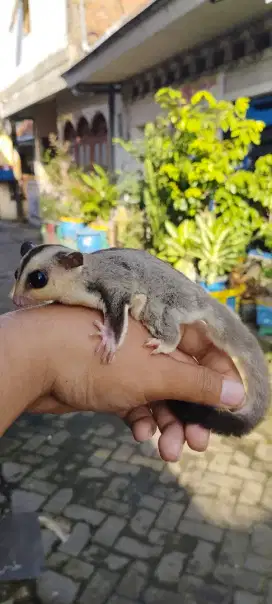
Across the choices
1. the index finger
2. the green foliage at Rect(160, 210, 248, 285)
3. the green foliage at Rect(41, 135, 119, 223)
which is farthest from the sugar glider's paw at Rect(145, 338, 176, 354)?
the green foliage at Rect(41, 135, 119, 223)

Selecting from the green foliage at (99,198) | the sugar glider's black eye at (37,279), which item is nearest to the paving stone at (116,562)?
the sugar glider's black eye at (37,279)

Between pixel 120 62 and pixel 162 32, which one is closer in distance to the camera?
pixel 162 32

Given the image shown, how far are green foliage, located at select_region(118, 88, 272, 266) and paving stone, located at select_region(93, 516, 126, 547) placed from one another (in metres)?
3.70

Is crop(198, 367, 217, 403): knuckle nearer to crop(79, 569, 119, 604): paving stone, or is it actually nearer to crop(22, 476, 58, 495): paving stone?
crop(79, 569, 119, 604): paving stone

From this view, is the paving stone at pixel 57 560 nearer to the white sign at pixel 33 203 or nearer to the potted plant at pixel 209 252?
the potted plant at pixel 209 252

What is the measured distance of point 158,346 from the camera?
7.15 feet

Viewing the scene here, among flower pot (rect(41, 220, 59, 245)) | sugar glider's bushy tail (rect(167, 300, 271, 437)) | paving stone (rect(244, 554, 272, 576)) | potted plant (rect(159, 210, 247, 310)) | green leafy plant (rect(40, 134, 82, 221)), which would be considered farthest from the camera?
flower pot (rect(41, 220, 59, 245))

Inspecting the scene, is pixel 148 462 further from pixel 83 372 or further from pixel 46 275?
pixel 46 275

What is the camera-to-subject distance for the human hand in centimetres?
210

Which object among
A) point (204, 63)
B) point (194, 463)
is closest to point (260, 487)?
point (194, 463)

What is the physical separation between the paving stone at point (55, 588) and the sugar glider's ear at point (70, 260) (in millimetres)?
2030

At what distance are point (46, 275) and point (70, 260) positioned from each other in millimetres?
120

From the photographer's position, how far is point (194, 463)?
4223 mm

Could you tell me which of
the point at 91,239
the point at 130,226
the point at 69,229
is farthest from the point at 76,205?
the point at 130,226
